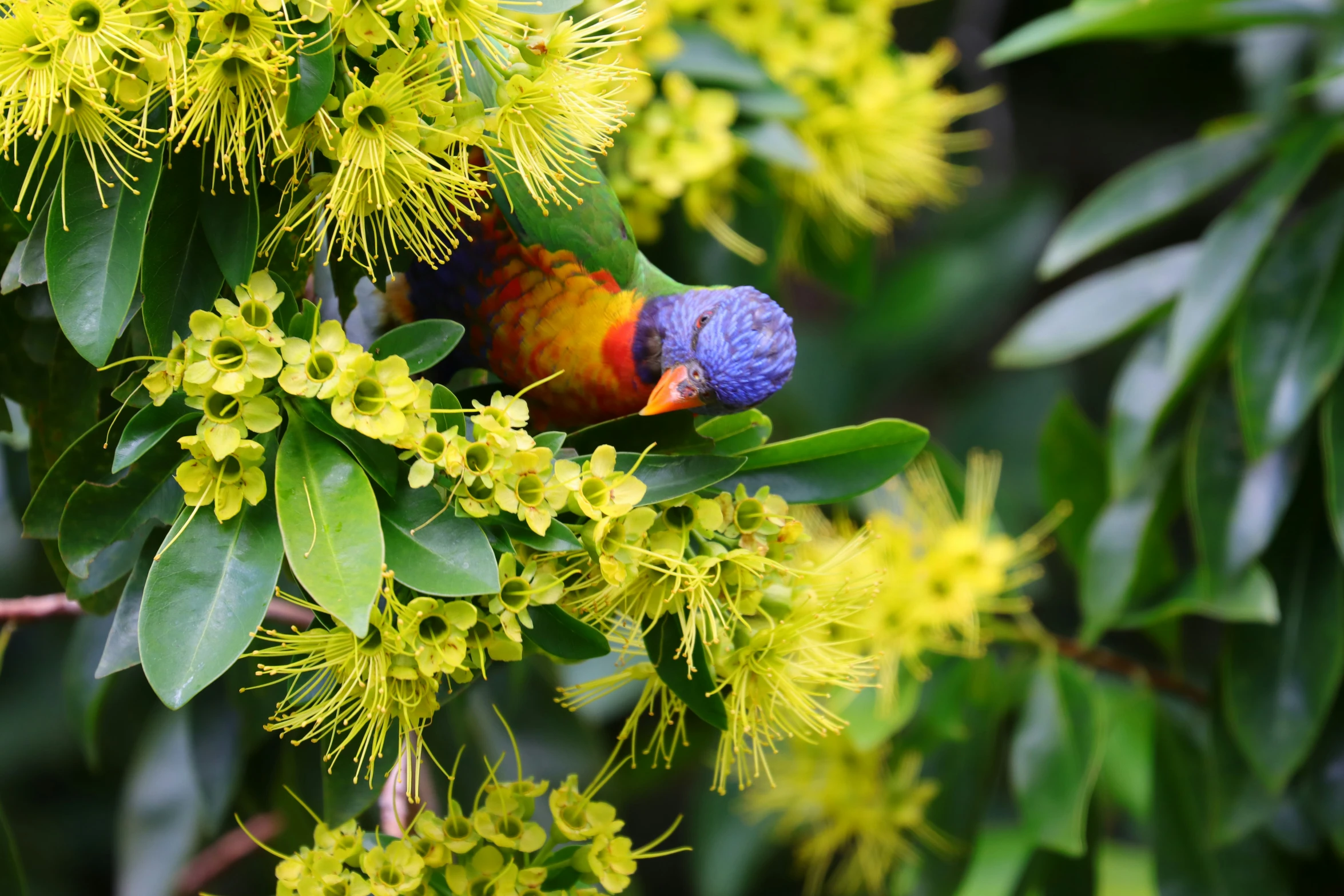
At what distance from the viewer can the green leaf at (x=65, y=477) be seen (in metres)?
0.73

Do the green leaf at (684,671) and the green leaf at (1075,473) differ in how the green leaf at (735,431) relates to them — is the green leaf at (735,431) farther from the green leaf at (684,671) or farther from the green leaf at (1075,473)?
the green leaf at (1075,473)

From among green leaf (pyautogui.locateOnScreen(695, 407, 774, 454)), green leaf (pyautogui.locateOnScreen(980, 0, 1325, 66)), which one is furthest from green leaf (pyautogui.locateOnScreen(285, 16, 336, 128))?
green leaf (pyautogui.locateOnScreen(980, 0, 1325, 66))

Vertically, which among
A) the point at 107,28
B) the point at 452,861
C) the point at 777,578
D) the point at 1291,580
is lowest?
the point at 1291,580

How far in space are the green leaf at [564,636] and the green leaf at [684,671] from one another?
0.06m

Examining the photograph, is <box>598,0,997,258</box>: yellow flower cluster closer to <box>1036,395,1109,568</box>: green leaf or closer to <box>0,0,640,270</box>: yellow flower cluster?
<box>1036,395,1109,568</box>: green leaf

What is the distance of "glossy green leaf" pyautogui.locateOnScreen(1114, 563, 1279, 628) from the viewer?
126 centimetres

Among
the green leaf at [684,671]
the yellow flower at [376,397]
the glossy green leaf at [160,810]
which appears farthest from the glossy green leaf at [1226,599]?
the glossy green leaf at [160,810]

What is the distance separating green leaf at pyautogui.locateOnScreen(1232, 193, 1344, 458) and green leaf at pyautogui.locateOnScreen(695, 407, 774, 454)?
2.54 feet

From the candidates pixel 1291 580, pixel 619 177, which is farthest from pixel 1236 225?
pixel 619 177

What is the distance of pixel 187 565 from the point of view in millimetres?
648

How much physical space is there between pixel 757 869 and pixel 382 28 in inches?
71.3

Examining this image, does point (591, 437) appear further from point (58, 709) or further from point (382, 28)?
point (58, 709)

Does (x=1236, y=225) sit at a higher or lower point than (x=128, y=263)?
lower

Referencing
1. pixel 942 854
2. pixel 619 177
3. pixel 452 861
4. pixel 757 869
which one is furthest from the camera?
pixel 757 869
